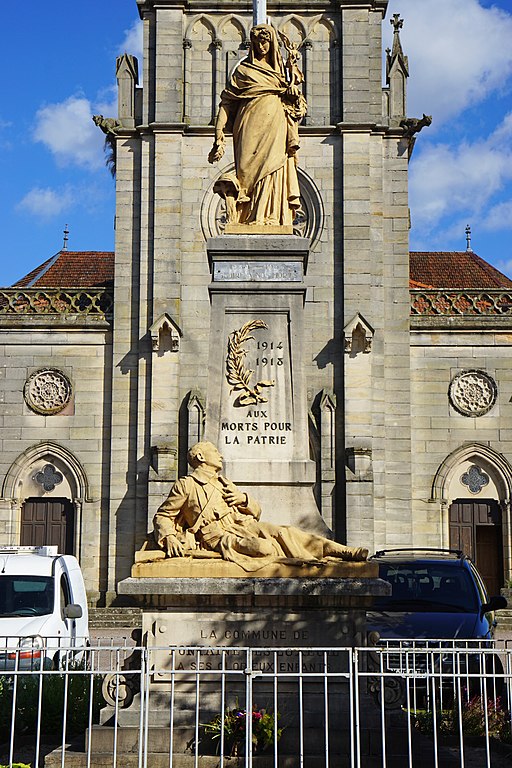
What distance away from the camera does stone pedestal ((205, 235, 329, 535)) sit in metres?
10.4

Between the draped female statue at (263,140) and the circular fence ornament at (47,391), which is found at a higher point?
the draped female statue at (263,140)

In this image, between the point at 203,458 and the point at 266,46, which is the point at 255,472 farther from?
the point at 266,46

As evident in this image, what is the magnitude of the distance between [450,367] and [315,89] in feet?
25.1

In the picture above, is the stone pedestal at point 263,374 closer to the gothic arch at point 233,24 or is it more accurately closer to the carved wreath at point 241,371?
the carved wreath at point 241,371

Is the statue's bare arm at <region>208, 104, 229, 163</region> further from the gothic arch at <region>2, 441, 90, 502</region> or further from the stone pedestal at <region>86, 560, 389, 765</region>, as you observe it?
the gothic arch at <region>2, 441, 90, 502</region>

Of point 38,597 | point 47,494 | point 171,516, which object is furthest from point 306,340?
point 171,516

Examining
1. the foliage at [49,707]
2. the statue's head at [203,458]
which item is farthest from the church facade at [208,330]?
the statue's head at [203,458]

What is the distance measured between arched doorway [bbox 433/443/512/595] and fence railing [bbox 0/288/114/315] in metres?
9.31

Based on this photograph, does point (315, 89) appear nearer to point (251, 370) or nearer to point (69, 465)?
point (69, 465)

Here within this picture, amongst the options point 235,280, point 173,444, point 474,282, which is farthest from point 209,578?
point 474,282

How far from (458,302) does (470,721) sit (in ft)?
57.0

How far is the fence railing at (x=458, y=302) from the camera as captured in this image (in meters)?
26.9

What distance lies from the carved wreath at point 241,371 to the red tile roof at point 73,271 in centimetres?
2143

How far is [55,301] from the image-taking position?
2744cm
